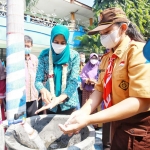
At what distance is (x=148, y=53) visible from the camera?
82 cm

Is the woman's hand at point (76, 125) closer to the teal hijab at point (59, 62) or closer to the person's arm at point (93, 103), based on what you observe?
the person's arm at point (93, 103)

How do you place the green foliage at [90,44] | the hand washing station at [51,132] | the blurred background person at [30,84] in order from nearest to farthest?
the hand washing station at [51,132]
the blurred background person at [30,84]
the green foliage at [90,44]

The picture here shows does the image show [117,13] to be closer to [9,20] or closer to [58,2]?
[9,20]

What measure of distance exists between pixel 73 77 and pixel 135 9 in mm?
11540

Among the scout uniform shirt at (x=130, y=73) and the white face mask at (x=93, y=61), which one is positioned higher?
the white face mask at (x=93, y=61)

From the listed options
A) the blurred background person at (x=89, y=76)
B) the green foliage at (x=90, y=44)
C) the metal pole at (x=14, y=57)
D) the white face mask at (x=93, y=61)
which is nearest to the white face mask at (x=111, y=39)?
the metal pole at (x=14, y=57)

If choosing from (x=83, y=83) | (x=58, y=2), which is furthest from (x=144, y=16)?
(x=83, y=83)

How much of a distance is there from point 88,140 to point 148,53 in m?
0.76

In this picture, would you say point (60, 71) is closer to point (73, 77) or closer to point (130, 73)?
point (73, 77)

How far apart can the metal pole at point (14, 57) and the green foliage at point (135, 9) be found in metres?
9.92

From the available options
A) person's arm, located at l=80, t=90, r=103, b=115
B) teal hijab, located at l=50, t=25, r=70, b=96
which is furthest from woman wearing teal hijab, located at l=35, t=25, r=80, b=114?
person's arm, located at l=80, t=90, r=103, b=115

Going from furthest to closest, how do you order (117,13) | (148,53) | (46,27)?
(46,27) < (117,13) < (148,53)

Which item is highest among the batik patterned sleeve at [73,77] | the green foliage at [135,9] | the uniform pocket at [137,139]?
the green foliage at [135,9]

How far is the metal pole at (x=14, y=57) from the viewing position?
206 cm
